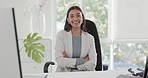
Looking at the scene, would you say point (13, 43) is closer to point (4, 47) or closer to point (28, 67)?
point (4, 47)

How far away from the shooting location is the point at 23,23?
4.05m

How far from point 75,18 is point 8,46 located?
1.82 meters

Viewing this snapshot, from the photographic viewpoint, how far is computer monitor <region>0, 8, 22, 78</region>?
2.93 feet

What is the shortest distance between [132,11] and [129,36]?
1.39ft

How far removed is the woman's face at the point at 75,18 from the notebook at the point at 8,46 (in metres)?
1.77

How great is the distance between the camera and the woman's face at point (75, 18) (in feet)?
8.86

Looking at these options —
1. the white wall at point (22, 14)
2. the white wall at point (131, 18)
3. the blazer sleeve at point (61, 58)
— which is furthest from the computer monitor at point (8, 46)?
the white wall at point (131, 18)

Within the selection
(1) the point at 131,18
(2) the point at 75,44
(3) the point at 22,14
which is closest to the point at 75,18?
(2) the point at 75,44

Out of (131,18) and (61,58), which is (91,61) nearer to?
(61,58)

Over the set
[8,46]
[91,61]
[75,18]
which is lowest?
[91,61]

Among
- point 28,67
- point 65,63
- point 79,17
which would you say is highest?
point 79,17

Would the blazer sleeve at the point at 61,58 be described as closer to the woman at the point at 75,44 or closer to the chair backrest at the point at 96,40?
the woman at the point at 75,44

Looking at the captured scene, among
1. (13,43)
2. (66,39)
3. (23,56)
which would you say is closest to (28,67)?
(23,56)

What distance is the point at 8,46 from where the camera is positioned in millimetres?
916
